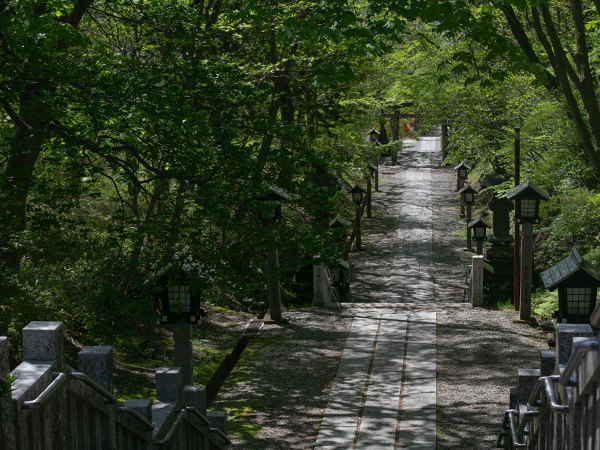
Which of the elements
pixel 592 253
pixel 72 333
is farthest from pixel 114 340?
pixel 592 253

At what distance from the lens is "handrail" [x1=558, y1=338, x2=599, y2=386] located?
3654 mm

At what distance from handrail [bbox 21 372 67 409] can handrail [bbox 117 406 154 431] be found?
938 millimetres

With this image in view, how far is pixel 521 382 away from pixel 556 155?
34.8ft

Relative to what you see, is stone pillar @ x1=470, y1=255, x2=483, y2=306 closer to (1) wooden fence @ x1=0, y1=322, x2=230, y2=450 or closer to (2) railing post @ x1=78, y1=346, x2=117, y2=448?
(1) wooden fence @ x1=0, y1=322, x2=230, y2=450

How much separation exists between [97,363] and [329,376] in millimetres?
7477

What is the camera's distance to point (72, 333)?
10695 millimetres

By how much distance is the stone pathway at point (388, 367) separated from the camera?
9492 mm

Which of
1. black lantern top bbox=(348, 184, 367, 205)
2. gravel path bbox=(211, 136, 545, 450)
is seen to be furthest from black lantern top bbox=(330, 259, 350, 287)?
black lantern top bbox=(348, 184, 367, 205)

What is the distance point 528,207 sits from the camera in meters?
14.5

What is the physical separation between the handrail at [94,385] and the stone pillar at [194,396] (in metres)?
2.62

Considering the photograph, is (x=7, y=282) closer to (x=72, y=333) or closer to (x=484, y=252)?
(x=72, y=333)

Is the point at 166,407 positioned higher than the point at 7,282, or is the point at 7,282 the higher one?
the point at 7,282

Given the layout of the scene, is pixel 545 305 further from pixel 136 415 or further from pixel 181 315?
pixel 136 415

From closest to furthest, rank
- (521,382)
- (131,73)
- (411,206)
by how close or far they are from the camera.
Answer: (521,382)
(131,73)
(411,206)
